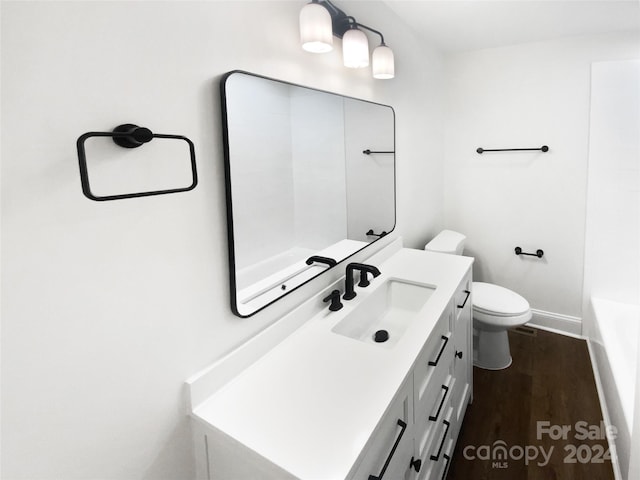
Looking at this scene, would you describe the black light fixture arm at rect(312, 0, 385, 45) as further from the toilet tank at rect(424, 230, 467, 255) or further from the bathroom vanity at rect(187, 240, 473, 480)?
the toilet tank at rect(424, 230, 467, 255)

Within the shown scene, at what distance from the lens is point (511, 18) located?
7.65 ft

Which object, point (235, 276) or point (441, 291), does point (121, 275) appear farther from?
point (441, 291)

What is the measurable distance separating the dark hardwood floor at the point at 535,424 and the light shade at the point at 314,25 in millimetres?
1972

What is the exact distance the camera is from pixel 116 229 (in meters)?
0.87

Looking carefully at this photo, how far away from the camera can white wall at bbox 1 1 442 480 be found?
720 millimetres

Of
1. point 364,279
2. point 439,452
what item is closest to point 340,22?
point 364,279

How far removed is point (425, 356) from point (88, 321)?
1076mm

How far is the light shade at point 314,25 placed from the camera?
1310mm

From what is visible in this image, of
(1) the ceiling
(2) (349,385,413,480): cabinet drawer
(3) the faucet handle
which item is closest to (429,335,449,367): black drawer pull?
(2) (349,385,413,480): cabinet drawer

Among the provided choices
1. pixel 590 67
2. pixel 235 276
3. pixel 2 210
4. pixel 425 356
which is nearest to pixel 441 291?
pixel 425 356

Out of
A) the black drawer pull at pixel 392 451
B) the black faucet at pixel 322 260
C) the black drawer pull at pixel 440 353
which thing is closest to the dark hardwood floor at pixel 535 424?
the black drawer pull at pixel 440 353

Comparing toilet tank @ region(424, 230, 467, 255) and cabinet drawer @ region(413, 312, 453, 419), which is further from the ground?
toilet tank @ region(424, 230, 467, 255)

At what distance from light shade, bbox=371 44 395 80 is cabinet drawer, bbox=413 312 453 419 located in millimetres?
1149

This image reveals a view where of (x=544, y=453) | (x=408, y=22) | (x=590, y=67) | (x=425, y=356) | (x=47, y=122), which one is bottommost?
(x=544, y=453)
